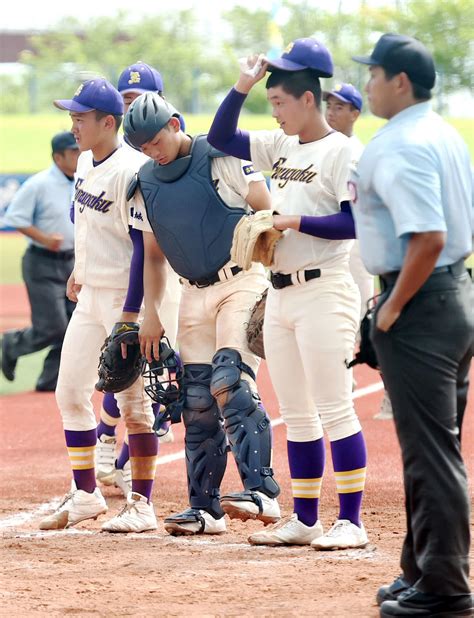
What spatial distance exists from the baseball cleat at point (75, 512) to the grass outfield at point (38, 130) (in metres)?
27.4

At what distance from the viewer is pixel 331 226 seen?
492cm

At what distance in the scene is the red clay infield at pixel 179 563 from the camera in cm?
438

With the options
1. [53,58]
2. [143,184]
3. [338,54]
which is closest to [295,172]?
[143,184]

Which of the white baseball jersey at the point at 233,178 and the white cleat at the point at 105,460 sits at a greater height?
the white baseball jersey at the point at 233,178

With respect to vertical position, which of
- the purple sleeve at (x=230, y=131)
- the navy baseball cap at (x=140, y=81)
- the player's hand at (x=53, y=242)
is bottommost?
the player's hand at (x=53, y=242)

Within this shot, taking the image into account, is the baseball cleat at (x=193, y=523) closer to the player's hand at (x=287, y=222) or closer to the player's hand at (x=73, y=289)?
the player's hand at (x=73, y=289)

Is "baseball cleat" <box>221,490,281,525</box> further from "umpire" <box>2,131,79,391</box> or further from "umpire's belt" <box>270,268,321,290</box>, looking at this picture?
"umpire" <box>2,131,79,391</box>

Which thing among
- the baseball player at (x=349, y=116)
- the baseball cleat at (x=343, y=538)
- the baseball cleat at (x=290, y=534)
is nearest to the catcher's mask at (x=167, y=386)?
the baseball cleat at (x=290, y=534)

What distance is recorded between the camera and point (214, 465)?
5.68m

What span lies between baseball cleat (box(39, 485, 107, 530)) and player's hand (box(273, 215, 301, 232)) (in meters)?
1.97

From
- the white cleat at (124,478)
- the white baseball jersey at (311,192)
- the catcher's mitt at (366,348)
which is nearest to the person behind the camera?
the catcher's mitt at (366,348)

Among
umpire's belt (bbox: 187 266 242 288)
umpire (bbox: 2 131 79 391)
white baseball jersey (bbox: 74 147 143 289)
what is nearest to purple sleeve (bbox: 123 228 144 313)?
white baseball jersey (bbox: 74 147 143 289)

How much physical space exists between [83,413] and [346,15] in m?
38.2

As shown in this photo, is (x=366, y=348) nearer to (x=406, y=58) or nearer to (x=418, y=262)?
(x=418, y=262)
